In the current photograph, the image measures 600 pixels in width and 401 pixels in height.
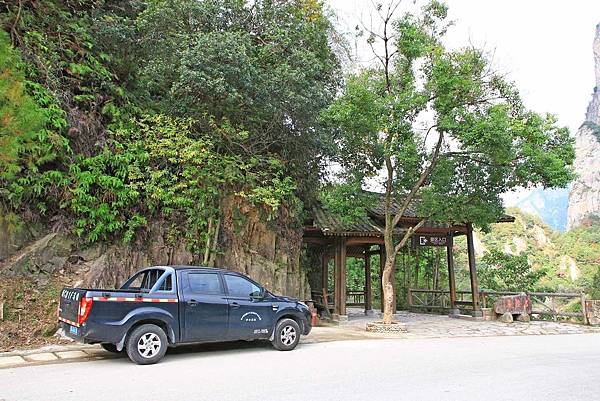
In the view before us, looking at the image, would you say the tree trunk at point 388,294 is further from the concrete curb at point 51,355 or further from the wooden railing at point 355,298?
the wooden railing at point 355,298

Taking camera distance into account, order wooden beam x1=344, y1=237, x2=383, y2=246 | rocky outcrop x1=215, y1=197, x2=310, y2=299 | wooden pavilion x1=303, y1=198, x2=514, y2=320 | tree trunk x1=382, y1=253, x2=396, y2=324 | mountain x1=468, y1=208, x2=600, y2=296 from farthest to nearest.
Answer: mountain x1=468, y1=208, x2=600, y2=296
wooden beam x1=344, y1=237, x2=383, y2=246
wooden pavilion x1=303, y1=198, x2=514, y2=320
rocky outcrop x1=215, y1=197, x2=310, y2=299
tree trunk x1=382, y1=253, x2=396, y2=324

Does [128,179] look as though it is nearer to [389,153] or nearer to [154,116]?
[154,116]

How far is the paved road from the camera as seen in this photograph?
5418 mm

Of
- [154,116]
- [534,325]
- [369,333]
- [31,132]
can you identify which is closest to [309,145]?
[154,116]

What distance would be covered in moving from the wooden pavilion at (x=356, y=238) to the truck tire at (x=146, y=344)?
22.4 feet

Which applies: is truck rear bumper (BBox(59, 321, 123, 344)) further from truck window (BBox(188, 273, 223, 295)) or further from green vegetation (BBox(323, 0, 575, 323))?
green vegetation (BBox(323, 0, 575, 323))

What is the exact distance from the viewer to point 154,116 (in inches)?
485

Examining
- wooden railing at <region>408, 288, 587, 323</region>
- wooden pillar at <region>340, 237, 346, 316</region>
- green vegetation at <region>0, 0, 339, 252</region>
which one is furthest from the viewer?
wooden railing at <region>408, 288, 587, 323</region>

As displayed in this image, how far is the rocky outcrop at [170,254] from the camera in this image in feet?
34.1

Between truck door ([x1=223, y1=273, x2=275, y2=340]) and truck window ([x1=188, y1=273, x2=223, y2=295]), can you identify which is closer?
truck window ([x1=188, y1=273, x2=223, y2=295])

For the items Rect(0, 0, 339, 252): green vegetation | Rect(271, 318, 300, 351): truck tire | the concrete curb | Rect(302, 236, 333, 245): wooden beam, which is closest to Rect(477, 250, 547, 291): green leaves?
Rect(302, 236, 333, 245): wooden beam

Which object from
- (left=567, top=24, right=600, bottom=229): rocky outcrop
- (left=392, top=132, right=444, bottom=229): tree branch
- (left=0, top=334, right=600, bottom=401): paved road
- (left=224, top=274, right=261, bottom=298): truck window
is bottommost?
(left=0, top=334, right=600, bottom=401): paved road

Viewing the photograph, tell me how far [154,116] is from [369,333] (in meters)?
7.82

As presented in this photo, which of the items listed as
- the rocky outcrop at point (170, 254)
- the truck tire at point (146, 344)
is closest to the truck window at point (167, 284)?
the truck tire at point (146, 344)
